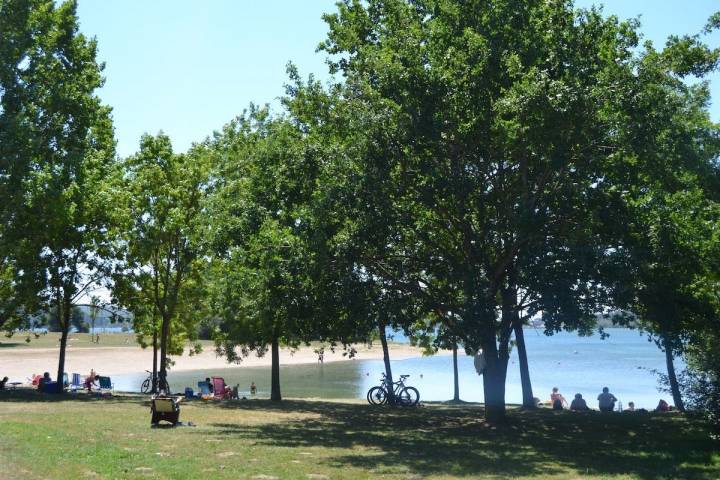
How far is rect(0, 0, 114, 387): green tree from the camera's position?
70.6 feet

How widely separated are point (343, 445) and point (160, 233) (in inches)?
613

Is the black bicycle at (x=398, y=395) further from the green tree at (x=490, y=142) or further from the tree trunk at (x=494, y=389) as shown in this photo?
the green tree at (x=490, y=142)

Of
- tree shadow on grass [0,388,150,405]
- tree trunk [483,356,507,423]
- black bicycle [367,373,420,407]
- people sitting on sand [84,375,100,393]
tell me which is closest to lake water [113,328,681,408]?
people sitting on sand [84,375,100,393]

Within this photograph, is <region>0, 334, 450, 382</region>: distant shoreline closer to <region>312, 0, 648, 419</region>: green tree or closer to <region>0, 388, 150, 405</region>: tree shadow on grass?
<region>0, 388, 150, 405</region>: tree shadow on grass

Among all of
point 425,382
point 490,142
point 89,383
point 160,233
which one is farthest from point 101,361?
point 490,142

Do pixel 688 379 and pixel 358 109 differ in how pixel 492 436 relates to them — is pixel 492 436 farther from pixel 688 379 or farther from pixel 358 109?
pixel 358 109

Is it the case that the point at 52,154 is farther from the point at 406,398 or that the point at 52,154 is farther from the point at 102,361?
the point at 102,361

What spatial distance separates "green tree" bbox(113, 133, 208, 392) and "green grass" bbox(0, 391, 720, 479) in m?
7.87

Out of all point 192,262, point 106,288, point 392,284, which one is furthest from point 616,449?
point 106,288

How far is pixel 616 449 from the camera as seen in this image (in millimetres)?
14805

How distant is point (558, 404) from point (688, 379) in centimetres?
1107

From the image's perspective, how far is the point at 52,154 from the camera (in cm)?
2427

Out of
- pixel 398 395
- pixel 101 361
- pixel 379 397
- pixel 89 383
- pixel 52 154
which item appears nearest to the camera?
pixel 52 154

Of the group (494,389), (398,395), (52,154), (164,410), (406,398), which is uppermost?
(52,154)
